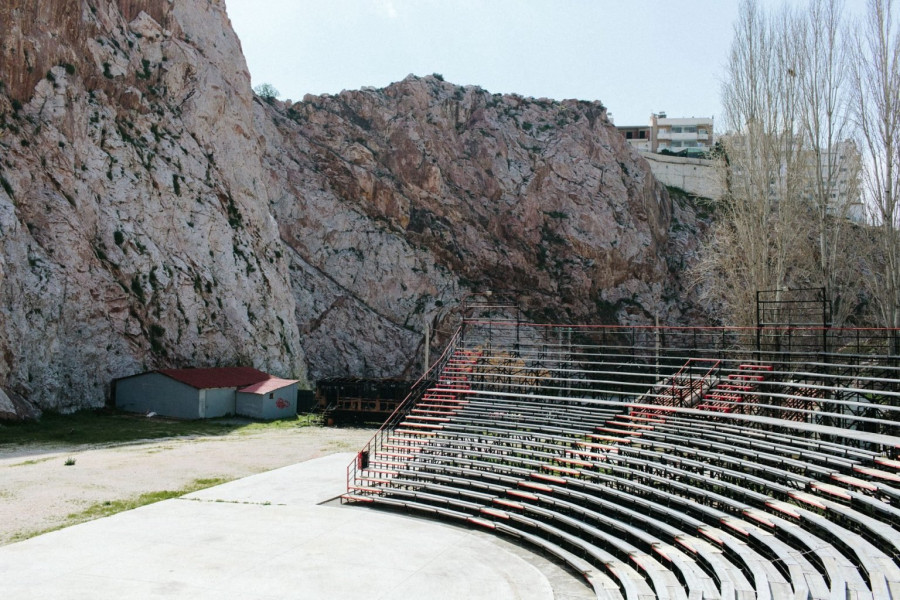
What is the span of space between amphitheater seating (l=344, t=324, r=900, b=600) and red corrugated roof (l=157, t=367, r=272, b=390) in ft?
Answer: 62.8

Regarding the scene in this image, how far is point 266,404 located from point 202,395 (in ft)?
11.0

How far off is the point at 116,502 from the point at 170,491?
1.56 m

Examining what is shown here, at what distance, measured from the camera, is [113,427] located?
32.7 meters

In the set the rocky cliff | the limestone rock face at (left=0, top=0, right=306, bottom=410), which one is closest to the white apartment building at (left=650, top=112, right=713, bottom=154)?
the rocky cliff

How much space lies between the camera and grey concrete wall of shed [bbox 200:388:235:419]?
1479 inches

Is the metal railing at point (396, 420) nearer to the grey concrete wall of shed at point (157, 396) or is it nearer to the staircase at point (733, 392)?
the staircase at point (733, 392)

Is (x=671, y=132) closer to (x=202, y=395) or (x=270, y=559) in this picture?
(x=202, y=395)

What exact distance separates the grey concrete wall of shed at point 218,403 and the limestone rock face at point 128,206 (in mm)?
5945

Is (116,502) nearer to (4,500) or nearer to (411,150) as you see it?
(4,500)

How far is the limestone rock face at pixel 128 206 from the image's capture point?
37.8m

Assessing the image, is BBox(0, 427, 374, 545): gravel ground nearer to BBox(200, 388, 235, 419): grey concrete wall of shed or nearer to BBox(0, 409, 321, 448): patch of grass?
BBox(0, 409, 321, 448): patch of grass

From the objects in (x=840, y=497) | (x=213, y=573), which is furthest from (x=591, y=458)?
(x=213, y=573)

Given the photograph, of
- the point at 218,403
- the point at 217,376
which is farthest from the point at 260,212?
the point at 218,403

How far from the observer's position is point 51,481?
20.0m
